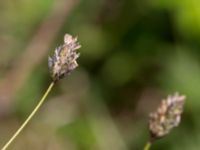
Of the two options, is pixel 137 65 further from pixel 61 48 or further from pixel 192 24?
pixel 61 48

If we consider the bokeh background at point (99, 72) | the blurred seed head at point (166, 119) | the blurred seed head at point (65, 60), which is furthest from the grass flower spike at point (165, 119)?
the bokeh background at point (99, 72)

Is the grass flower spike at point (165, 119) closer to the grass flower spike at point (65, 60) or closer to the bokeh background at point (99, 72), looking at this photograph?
the grass flower spike at point (65, 60)

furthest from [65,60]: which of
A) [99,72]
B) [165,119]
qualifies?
[99,72]

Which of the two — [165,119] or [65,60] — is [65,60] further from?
[165,119]

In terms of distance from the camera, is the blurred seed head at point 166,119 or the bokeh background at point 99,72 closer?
the blurred seed head at point 166,119

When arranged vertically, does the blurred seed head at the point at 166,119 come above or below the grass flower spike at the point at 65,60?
below

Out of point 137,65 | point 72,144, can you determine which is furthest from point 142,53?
point 72,144
